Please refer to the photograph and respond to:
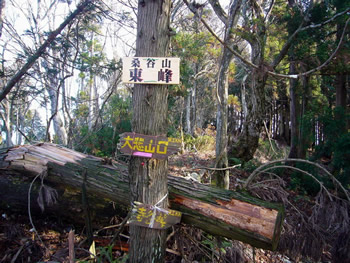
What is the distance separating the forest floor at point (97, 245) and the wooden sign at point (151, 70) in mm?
1660

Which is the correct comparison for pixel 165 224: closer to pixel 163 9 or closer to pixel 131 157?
pixel 131 157

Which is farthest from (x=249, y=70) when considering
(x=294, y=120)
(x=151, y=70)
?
(x=151, y=70)

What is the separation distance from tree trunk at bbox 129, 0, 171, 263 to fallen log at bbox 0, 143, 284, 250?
47cm

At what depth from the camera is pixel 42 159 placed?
3.46m

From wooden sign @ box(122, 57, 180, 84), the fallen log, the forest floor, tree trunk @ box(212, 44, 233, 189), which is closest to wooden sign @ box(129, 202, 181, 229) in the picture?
the fallen log

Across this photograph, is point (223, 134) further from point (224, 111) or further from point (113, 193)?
point (113, 193)

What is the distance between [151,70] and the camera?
2.28 meters

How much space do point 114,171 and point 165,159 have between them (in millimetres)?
1057

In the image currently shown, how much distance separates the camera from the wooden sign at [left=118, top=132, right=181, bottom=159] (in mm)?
2242

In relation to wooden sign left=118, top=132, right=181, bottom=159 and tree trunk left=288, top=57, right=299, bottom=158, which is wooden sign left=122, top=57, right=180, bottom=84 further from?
tree trunk left=288, top=57, right=299, bottom=158

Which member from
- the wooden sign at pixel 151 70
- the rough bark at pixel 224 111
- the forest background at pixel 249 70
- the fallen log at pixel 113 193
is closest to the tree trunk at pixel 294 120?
the forest background at pixel 249 70

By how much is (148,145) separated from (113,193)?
41.3 inches

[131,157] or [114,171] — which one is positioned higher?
[131,157]

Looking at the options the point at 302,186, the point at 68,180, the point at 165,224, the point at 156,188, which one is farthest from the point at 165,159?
the point at 302,186
